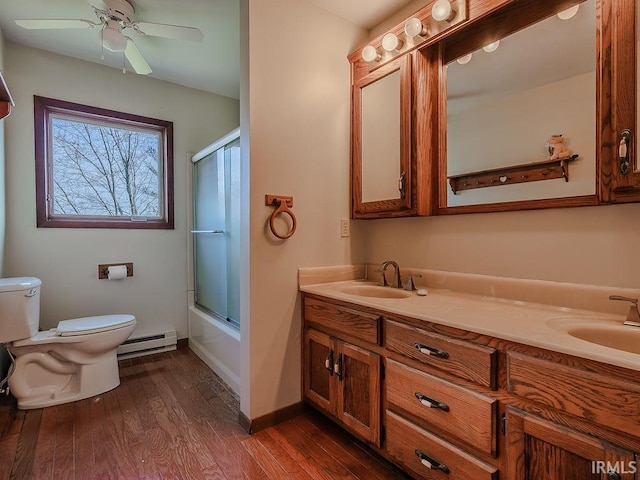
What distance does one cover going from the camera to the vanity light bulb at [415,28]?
1603 millimetres

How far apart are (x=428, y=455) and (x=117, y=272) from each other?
2.53m

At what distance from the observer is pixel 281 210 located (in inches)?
68.9

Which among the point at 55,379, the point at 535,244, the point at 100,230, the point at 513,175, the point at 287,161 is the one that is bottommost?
the point at 55,379

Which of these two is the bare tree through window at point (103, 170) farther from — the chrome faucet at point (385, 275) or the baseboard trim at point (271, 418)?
the chrome faucet at point (385, 275)

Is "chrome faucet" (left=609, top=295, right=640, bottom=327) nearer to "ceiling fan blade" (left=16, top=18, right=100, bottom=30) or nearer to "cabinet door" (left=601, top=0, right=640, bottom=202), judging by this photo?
"cabinet door" (left=601, top=0, right=640, bottom=202)

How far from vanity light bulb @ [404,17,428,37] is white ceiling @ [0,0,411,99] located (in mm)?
364

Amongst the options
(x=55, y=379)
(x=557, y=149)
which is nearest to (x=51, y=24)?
(x=55, y=379)

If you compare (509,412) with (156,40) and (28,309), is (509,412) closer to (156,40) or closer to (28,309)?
(28,309)

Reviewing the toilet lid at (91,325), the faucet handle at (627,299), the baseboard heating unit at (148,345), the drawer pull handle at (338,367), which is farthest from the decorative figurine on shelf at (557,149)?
the baseboard heating unit at (148,345)

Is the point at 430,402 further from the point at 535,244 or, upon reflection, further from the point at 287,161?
the point at 287,161

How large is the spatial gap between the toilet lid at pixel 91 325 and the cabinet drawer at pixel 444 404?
1.88 metres

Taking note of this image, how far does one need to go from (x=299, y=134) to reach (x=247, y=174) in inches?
15.9

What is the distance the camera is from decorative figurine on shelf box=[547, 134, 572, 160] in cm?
129

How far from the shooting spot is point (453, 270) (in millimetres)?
1731
